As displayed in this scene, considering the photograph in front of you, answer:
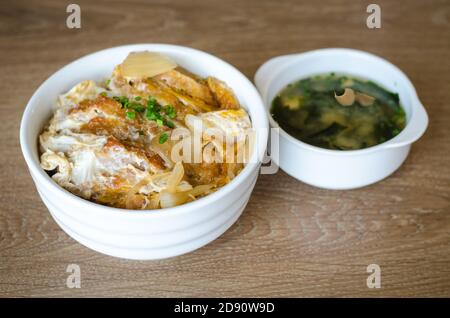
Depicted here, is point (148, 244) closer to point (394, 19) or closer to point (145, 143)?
point (145, 143)

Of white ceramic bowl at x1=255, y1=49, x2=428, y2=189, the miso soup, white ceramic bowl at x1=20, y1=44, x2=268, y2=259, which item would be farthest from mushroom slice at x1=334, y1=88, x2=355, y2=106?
white ceramic bowl at x1=20, y1=44, x2=268, y2=259

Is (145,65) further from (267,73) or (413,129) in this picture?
(413,129)

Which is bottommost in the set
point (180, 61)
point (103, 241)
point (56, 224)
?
point (103, 241)

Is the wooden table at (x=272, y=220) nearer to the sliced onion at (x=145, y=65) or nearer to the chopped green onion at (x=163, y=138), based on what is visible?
the chopped green onion at (x=163, y=138)

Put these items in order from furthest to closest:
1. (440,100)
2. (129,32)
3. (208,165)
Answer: (129,32) < (440,100) < (208,165)

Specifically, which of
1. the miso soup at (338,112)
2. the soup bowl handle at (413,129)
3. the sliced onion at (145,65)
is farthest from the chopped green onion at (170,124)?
the soup bowl handle at (413,129)

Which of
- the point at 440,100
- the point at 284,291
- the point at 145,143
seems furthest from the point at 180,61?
the point at 440,100

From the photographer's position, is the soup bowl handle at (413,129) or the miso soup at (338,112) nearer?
the soup bowl handle at (413,129)
